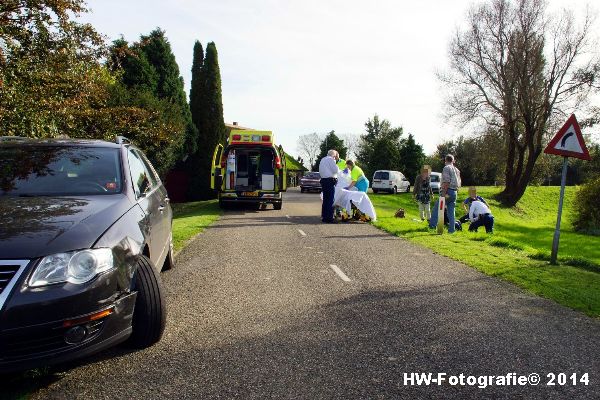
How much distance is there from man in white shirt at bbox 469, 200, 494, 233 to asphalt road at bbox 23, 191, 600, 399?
674 centimetres

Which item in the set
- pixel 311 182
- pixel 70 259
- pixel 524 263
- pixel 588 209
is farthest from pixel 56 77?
pixel 311 182

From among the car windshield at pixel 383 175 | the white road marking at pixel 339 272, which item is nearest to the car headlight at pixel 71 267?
the white road marking at pixel 339 272

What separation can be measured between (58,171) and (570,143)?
8.01m

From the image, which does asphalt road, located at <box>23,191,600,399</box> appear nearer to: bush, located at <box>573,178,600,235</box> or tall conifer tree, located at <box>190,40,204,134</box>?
bush, located at <box>573,178,600,235</box>

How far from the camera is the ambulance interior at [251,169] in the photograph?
18.5 meters

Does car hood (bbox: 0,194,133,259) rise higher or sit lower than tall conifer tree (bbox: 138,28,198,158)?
lower

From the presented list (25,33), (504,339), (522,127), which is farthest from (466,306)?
(522,127)

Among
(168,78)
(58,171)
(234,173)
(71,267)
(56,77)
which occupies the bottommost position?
(71,267)

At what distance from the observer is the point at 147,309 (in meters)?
3.67

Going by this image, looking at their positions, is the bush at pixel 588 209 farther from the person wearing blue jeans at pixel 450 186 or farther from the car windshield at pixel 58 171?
the car windshield at pixel 58 171

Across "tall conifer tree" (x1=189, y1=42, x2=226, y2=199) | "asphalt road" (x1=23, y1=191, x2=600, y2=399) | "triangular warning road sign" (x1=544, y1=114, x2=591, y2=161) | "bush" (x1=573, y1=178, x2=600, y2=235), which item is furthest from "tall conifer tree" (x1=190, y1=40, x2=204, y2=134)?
"triangular warning road sign" (x1=544, y1=114, x2=591, y2=161)

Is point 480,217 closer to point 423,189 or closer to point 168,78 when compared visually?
point 423,189

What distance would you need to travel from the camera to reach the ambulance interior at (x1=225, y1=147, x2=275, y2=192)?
730 inches

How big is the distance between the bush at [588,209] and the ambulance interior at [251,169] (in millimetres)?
17168
